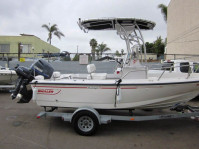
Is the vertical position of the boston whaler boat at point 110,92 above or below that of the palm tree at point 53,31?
below

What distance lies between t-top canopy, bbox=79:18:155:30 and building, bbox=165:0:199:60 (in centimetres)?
608

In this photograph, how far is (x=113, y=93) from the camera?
3.80 meters

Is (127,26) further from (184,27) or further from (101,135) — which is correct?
(184,27)

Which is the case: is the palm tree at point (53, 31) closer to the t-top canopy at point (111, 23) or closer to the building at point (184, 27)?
the building at point (184, 27)

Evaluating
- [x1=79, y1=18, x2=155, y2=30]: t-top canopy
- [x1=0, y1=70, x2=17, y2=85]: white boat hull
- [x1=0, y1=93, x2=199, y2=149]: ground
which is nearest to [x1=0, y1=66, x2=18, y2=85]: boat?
[x1=0, y1=70, x2=17, y2=85]: white boat hull

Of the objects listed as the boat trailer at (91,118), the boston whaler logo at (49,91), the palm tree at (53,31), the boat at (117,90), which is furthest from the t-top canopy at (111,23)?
the palm tree at (53,31)

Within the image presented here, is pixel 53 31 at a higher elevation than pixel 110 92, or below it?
higher

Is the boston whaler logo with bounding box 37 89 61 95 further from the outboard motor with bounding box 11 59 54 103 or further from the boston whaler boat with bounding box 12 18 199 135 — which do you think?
the outboard motor with bounding box 11 59 54 103

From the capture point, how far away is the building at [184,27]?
41.4 ft

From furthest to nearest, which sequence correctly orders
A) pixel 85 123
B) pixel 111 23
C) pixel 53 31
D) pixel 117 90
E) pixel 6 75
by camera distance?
pixel 53 31, pixel 6 75, pixel 111 23, pixel 85 123, pixel 117 90

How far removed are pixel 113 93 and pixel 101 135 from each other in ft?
3.46

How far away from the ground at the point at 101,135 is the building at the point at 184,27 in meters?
6.77

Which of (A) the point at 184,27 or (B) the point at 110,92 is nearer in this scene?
(B) the point at 110,92

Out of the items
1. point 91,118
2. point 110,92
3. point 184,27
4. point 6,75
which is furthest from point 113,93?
point 184,27
